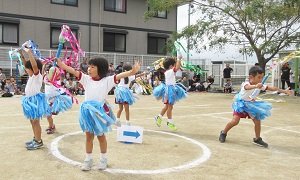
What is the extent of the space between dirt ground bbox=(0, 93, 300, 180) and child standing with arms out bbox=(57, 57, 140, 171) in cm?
34

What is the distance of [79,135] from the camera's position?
779 centimetres

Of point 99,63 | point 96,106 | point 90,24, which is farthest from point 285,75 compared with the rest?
point 96,106

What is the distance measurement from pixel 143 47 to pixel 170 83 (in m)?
19.3

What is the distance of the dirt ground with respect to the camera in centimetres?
520

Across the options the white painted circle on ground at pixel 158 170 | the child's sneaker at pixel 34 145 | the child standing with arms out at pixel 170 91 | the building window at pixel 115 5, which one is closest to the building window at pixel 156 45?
the building window at pixel 115 5

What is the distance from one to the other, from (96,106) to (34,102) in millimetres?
1908

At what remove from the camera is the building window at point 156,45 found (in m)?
28.5

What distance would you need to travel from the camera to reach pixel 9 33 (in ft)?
73.5

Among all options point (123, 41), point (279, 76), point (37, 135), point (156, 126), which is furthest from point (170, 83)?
point (123, 41)

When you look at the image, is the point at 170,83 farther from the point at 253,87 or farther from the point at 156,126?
the point at 253,87

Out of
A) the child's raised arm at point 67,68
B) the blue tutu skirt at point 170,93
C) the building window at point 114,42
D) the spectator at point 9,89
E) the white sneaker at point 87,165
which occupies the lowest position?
the white sneaker at point 87,165

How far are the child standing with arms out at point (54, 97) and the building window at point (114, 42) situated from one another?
17994mm

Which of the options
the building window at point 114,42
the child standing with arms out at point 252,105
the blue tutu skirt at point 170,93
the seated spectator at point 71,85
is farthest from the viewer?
the building window at point 114,42

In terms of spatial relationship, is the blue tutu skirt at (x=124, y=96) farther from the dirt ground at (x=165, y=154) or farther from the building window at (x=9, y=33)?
the building window at (x=9, y=33)
